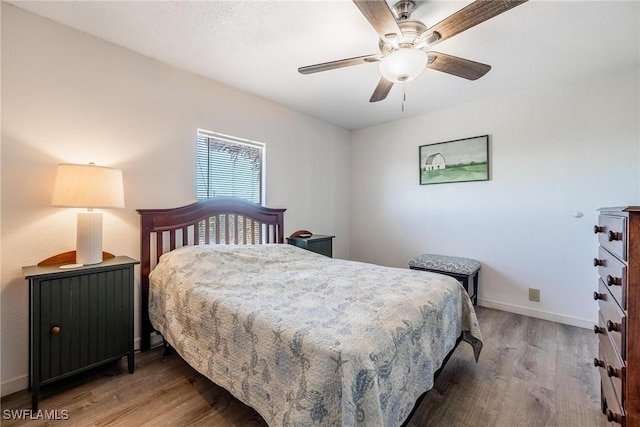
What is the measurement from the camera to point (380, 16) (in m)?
1.40

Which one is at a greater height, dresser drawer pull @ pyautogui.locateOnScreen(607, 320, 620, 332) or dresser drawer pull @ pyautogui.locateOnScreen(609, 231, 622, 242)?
dresser drawer pull @ pyautogui.locateOnScreen(609, 231, 622, 242)

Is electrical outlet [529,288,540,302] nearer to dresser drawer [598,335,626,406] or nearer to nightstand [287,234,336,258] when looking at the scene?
dresser drawer [598,335,626,406]

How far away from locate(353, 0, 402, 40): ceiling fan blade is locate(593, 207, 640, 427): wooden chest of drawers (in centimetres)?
130

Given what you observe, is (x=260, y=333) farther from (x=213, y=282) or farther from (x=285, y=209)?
(x=285, y=209)

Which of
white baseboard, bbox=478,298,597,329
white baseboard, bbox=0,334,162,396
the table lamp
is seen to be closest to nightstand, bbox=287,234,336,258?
the table lamp

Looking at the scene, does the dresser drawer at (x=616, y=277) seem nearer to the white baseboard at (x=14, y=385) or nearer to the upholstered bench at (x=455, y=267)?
the upholstered bench at (x=455, y=267)

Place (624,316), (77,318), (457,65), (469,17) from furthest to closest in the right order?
(457,65)
(77,318)
(469,17)
(624,316)

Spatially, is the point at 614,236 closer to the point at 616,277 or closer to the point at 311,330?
the point at 616,277

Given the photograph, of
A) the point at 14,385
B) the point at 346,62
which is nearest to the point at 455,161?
the point at 346,62

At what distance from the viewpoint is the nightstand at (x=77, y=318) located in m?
1.58

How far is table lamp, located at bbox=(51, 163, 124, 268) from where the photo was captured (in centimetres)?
174

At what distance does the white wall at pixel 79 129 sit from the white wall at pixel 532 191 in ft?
7.69

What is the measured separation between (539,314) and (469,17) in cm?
303

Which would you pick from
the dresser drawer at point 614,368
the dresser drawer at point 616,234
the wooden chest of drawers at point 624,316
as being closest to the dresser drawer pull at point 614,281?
the wooden chest of drawers at point 624,316
